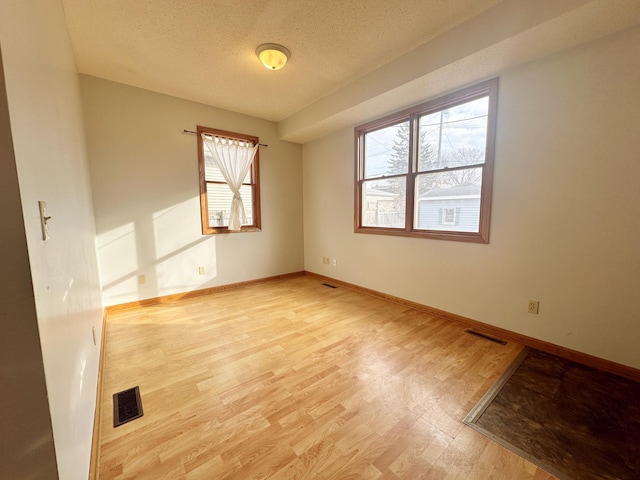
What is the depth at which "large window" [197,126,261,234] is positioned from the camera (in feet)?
11.7

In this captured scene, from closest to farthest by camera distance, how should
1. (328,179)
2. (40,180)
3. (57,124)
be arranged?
1. (40,180)
2. (57,124)
3. (328,179)

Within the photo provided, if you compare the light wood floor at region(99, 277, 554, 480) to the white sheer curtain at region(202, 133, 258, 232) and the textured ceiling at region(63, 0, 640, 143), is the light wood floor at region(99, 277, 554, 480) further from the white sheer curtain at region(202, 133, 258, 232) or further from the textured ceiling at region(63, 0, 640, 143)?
the textured ceiling at region(63, 0, 640, 143)

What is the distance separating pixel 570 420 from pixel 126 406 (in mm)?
2576

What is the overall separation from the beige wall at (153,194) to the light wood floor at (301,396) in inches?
25.1

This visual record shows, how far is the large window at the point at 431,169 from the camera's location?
2.47 meters

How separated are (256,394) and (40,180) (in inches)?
60.2

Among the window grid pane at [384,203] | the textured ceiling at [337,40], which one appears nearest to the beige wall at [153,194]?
the textured ceiling at [337,40]

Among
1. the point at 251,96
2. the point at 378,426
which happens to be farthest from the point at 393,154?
the point at 378,426

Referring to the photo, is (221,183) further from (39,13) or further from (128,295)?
(39,13)

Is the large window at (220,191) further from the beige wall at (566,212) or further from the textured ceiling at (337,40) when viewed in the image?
the beige wall at (566,212)

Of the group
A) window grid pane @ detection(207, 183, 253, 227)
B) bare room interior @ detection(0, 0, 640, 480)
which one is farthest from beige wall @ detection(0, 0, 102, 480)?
window grid pane @ detection(207, 183, 253, 227)

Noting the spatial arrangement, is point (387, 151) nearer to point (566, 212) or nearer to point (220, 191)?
point (566, 212)

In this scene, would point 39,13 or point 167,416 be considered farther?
point 167,416

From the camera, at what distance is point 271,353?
2.14 m
